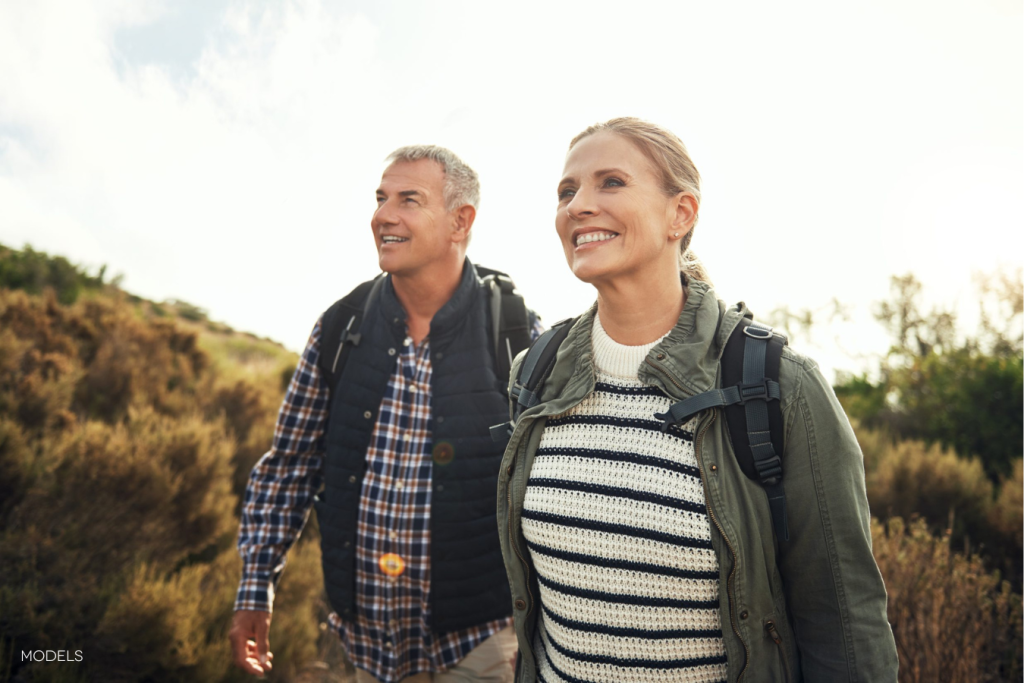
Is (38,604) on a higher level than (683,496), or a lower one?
lower

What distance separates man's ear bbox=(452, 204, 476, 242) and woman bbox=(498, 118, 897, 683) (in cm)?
99

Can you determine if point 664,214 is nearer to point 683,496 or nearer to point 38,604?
point 683,496

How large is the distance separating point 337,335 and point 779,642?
2004 mm

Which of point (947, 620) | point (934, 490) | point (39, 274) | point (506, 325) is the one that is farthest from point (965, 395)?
point (39, 274)

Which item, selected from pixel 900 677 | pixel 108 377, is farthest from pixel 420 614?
pixel 108 377

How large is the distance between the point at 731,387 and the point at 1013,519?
5432 mm

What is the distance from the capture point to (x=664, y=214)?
66.7 inches

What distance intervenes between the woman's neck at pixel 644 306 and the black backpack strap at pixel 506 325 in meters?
0.79

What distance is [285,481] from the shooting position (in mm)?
2611

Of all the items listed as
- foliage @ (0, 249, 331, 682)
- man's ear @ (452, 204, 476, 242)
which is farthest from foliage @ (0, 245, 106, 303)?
man's ear @ (452, 204, 476, 242)

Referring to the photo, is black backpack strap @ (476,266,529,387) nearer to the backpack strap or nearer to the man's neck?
the man's neck

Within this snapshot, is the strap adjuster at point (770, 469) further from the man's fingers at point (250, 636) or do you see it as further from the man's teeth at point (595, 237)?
the man's fingers at point (250, 636)

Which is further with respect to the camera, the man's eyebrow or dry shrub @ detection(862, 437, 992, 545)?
dry shrub @ detection(862, 437, 992, 545)

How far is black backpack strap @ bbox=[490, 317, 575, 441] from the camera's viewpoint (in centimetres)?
181
